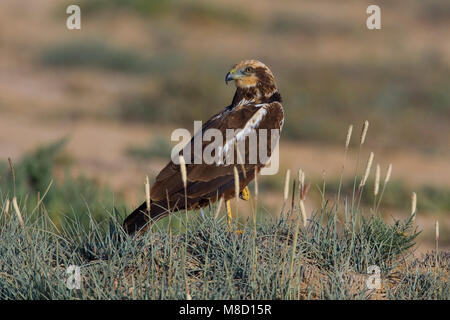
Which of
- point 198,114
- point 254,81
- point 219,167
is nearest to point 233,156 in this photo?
point 219,167

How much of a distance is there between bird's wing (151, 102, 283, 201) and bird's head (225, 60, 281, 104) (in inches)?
7.0

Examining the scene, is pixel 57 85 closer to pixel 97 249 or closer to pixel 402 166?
pixel 402 166

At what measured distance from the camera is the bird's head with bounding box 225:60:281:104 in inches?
229

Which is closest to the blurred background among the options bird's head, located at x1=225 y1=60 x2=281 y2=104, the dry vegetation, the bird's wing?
the dry vegetation

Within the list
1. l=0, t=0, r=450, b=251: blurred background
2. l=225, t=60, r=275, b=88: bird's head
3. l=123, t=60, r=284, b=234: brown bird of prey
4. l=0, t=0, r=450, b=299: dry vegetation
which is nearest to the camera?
l=0, t=0, r=450, b=299: dry vegetation

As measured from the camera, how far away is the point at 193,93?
52.2 ft

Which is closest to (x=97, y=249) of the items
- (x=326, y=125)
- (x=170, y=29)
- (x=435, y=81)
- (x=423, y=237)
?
(x=423, y=237)

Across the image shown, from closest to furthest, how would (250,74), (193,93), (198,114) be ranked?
(250,74)
(198,114)
(193,93)

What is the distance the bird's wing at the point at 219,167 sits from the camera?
207 inches

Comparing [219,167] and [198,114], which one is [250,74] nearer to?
[219,167]

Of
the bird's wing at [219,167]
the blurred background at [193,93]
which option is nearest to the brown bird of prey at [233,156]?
the bird's wing at [219,167]

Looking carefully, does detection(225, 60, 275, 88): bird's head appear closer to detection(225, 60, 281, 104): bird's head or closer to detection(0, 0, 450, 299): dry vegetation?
detection(225, 60, 281, 104): bird's head

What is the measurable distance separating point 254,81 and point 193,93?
1016cm

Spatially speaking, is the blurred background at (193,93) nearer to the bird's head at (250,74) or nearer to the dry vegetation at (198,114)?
the dry vegetation at (198,114)
